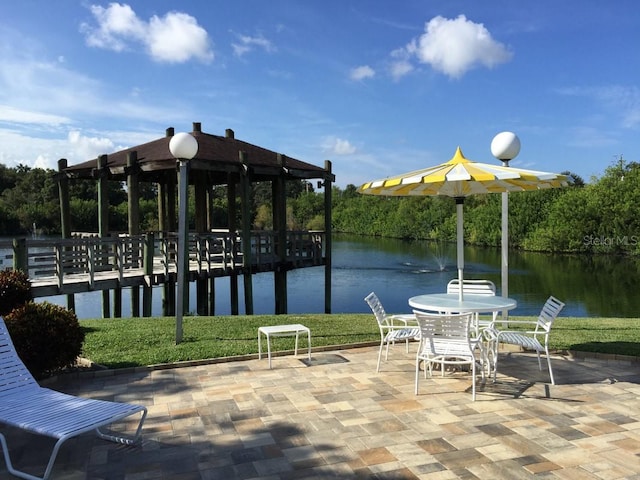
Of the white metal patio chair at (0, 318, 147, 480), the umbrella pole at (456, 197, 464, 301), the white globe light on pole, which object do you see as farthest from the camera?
the white globe light on pole

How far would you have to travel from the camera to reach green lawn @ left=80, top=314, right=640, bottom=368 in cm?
523

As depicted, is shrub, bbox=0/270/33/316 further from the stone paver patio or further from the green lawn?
the stone paver patio

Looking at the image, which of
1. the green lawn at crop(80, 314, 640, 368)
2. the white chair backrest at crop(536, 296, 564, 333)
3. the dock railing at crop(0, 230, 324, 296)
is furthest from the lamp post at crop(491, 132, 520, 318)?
the dock railing at crop(0, 230, 324, 296)

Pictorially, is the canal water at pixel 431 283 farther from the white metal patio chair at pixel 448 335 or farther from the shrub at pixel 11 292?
the white metal patio chair at pixel 448 335

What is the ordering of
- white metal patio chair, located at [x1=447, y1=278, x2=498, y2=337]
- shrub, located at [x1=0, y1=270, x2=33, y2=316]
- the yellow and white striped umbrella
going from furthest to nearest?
shrub, located at [x1=0, y1=270, x2=33, y2=316]
white metal patio chair, located at [x1=447, y1=278, x2=498, y2=337]
the yellow and white striped umbrella

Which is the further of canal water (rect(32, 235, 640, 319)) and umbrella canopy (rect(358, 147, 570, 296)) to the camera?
canal water (rect(32, 235, 640, 319))

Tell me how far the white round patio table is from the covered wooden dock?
16.7 feet

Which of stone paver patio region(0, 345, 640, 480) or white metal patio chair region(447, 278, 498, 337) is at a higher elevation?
white metal patio chair region(447, 278, 498, 337)

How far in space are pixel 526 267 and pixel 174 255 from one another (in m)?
21.2

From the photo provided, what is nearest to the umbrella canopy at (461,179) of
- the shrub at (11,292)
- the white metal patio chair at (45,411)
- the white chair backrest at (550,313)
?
the white chair backrest at (550,313)

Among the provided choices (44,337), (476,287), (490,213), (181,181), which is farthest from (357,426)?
(490,213)

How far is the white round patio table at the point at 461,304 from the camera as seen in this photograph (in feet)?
14.6

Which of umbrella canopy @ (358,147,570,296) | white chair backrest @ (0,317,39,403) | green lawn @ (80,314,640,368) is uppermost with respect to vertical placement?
umbrella canopy @ (358,147,570,296)

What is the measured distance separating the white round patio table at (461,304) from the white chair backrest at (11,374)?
313 centimetres
